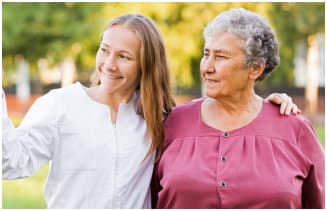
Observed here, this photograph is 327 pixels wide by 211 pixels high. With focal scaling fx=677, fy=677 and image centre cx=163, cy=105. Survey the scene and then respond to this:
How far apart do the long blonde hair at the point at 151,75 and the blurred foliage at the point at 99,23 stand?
1520 cm

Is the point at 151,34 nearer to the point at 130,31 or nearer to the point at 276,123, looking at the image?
the point at 130,31

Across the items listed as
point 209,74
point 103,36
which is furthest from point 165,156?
point 103,36

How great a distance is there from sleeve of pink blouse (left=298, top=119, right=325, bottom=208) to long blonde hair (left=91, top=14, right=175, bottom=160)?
1.91ft

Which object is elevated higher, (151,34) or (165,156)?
(151,34)

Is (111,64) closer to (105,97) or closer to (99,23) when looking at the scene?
(105,97)

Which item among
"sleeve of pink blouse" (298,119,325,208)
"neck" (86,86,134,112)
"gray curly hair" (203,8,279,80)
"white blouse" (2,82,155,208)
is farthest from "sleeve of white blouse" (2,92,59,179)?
"sleeve of pink blouse" (298,119,325,208)

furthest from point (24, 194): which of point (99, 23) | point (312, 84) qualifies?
point (312, 84)

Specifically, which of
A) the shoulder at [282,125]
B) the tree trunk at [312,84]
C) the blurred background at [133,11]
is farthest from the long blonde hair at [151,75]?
the tree trunk at [312,84]

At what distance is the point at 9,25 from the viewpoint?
1855 centimetres

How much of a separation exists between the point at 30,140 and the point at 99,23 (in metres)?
16.5

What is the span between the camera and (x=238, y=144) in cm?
274

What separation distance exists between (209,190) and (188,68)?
56.9 feet

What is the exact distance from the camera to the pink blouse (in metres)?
2.64

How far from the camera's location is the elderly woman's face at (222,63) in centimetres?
269
